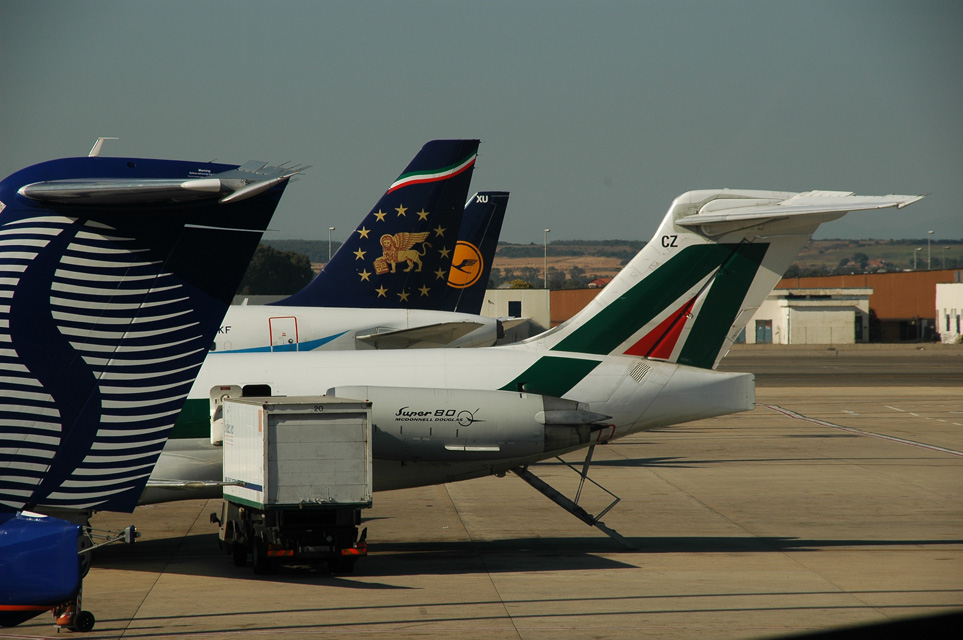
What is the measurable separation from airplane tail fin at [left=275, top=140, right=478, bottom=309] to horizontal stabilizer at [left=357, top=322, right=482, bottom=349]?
1181 mm

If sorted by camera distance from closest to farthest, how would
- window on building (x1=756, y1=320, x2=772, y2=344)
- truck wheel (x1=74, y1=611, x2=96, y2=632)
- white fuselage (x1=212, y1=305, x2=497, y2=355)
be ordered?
truck wheel (x1=74, y1=611, x2=96, y2=632) → white fuselage (x1=212, y1=305, x2=497, y2=355) → window on building (x1=756, y1=320, x2=772, y2=344)

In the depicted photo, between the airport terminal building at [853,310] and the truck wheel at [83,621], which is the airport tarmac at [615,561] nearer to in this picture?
the truck wheel at [83,621]

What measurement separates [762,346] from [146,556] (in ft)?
247

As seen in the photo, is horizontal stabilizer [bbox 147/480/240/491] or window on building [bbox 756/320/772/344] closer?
horizontal stabilizer [bbox 147/480/240/491]

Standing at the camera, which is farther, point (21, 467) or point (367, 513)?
point (367, 513)

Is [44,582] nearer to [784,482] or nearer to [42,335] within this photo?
[42,335]

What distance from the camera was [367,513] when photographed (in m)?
20.6

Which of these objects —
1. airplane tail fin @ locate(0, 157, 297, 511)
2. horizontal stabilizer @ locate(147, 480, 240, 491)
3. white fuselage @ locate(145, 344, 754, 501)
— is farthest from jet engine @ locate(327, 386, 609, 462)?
airplane tail fin @ locate(0, 157, 297, 511)

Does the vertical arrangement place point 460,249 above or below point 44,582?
above

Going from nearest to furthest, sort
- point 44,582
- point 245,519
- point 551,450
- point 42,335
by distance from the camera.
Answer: point 44,582 → point 42,335 → point 245,519 → point 551,450

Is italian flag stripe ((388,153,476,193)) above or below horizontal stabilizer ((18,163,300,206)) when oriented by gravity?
above

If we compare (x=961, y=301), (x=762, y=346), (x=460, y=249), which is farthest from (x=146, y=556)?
(x=961, y=301)

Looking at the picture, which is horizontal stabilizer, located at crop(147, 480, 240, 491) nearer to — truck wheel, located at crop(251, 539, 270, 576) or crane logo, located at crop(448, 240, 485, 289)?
truck wheel, located at crop(251, 539, 270, 576)

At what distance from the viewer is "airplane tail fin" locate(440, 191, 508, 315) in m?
34.2
